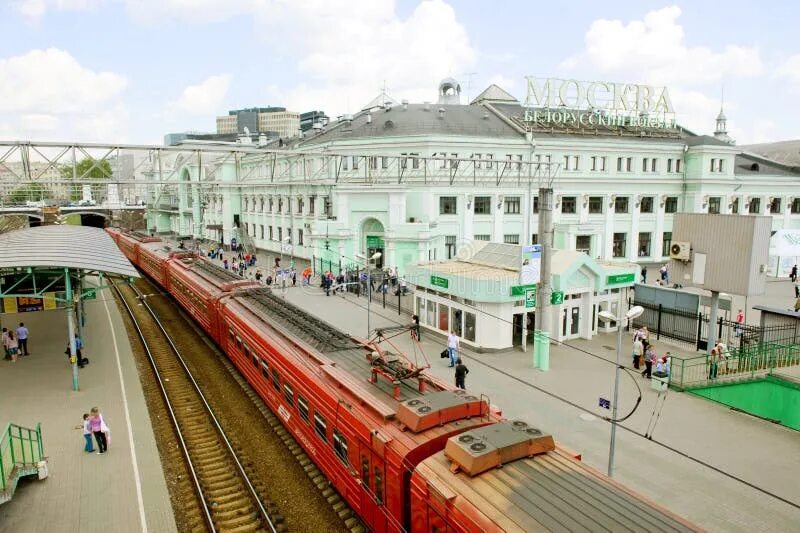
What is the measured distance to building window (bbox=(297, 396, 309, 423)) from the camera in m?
13.1

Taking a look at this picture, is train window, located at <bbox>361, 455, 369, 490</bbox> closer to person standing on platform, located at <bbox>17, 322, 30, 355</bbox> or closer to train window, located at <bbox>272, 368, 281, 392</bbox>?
train window, located at <bbox>272, 368, 281, 392</bbox>

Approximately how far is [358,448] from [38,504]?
A: 24.9 ft

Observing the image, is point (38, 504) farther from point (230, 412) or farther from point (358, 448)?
point (358, 448)

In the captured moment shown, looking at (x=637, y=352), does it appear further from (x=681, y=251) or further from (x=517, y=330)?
(x=517, y=330)

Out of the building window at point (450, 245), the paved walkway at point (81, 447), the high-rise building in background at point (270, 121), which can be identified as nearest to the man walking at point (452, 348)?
the paved walkway at point (81, 447)

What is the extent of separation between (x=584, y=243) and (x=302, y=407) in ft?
126

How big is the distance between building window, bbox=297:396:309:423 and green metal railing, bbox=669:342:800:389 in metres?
13.0

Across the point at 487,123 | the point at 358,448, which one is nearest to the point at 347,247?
the point at 487,123

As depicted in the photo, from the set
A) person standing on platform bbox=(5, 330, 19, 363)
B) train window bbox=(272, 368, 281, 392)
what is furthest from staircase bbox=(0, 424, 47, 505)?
person standing on platform bbox=(5, 330, 19, 363)

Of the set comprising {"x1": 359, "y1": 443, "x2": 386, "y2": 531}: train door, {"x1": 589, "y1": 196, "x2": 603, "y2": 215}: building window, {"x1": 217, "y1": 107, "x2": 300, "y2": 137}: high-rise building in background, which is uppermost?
{"x1": 217, "y1": 107, "x2": 300, "y2": 137}: high-rise building in background

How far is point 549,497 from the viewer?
7.00 metres

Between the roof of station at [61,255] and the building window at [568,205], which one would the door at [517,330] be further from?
the building window at [568,205]

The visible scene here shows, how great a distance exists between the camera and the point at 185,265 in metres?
32.9

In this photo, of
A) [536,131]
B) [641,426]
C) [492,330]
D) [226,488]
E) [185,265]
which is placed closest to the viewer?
[226,488]
